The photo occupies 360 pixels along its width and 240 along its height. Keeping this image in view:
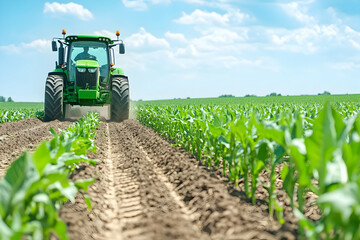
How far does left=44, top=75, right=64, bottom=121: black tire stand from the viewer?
1208 centimetres

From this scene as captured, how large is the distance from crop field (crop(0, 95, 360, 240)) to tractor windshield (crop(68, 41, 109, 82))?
6.65 m

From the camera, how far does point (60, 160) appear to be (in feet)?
10.7

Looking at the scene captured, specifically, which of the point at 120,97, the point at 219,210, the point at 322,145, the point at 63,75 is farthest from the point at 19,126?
the point at 322,145

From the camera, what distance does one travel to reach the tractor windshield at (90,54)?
1280 cm

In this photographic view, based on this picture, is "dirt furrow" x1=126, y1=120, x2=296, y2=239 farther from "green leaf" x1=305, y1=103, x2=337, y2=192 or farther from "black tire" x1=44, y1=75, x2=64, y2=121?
"black tire" x1=44, y1=75, x2=64, y2=121

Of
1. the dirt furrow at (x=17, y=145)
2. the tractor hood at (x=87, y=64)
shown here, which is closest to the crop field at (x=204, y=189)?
the dirt furrow at (x=17, y=145)

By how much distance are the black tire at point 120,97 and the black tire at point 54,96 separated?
1669 mm

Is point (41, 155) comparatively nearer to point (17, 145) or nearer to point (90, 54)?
point (17, 145)

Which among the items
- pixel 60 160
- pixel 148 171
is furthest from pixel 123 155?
pixel 60 160

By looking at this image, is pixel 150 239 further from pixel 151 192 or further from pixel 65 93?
pixel 65 93

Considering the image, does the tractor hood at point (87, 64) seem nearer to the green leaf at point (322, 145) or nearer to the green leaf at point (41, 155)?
the green leaf at point (41, 155)

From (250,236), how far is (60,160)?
1.68m

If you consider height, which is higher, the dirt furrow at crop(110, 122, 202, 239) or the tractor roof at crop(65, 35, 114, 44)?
the tractor roof at crop(65, 35, 114, 44)

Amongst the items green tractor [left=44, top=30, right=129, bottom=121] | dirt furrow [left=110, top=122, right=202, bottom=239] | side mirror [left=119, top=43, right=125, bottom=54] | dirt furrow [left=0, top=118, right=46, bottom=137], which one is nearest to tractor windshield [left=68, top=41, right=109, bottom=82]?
green tractor [left=44, top=30, right=129, bottom=121]
